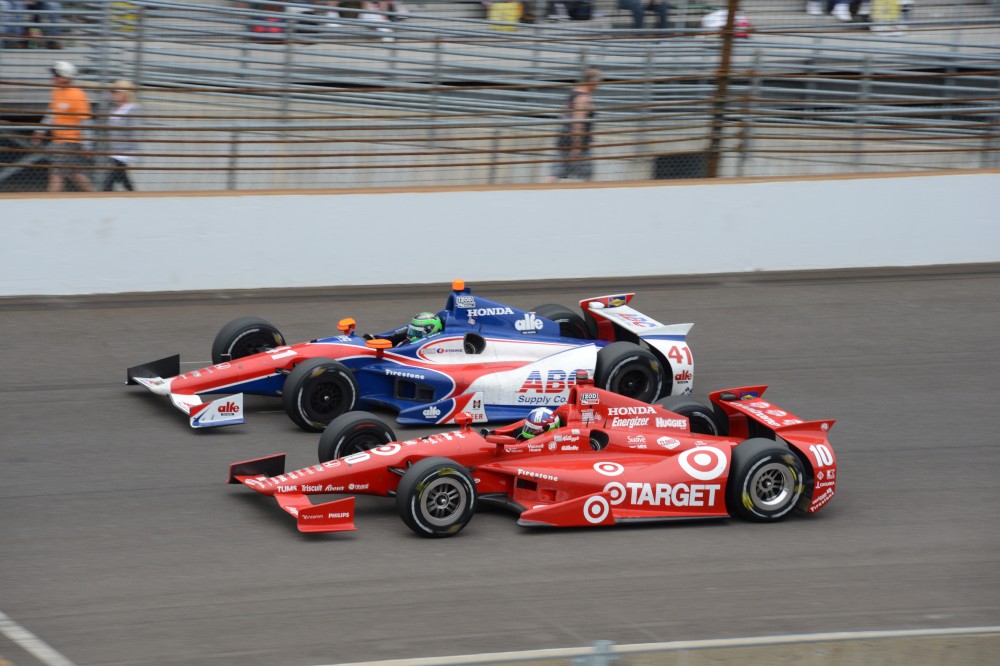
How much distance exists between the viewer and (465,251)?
14250mm

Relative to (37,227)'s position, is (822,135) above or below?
above

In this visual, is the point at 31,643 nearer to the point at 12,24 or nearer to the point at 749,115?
the point at 12,24

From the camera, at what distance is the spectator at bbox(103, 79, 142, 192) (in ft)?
44.2

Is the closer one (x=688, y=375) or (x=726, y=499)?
(x=726, y=499)

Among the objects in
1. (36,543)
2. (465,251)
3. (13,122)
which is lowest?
(36,543)

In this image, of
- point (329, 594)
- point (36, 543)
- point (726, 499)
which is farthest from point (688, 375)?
point (36, 543)

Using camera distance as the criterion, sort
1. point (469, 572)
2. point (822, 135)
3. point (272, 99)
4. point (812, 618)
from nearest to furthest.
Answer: point (812, 618) < point (469, 572) < point (272, 99) < point (822, 135)

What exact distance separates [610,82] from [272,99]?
396cm

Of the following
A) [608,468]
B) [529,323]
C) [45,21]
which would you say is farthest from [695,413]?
[45,21]

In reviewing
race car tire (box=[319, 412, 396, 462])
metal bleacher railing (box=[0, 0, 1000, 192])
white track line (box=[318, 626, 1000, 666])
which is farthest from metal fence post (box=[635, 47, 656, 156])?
white track line (box=[318, 626, 1000, 666])

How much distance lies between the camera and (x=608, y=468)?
7758mm

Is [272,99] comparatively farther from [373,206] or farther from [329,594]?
[329,594]

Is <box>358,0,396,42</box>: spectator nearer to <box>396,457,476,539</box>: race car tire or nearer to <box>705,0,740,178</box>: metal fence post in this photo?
<box>705,0,740,178</box>: metal fence post

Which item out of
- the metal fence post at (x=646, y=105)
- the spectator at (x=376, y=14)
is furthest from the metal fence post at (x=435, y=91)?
the metal fence post at (x=646, y=105)
